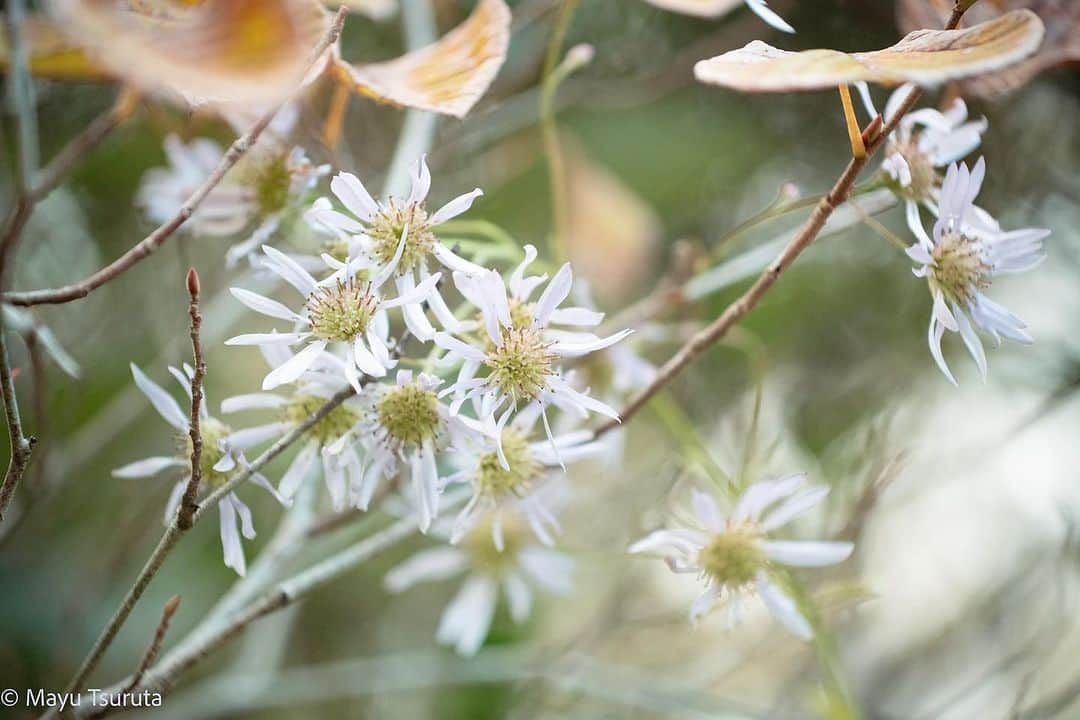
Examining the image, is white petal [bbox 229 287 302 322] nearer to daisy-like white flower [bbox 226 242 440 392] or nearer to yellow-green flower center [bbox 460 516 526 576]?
daisy-like white flower [bbox 226 242 440 392]

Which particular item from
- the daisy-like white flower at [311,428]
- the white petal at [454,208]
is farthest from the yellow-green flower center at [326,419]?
the white petal at [454,208]

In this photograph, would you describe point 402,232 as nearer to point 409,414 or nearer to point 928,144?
point 409,414

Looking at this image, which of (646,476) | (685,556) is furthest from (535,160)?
(685,556)

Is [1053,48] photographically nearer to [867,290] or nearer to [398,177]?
[398,177]

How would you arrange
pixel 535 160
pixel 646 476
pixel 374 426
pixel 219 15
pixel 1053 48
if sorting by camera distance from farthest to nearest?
pixel 535 160 → pixel 646 476 → pixel 1053 48 → pixel 374 426 → pixel 219 15

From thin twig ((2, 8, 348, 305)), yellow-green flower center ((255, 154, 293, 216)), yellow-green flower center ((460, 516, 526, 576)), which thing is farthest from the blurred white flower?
yellow-green flower center ((460, 516, 526, 576))

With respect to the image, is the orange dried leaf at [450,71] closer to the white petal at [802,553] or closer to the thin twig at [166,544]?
the thin twig at [166,544]
